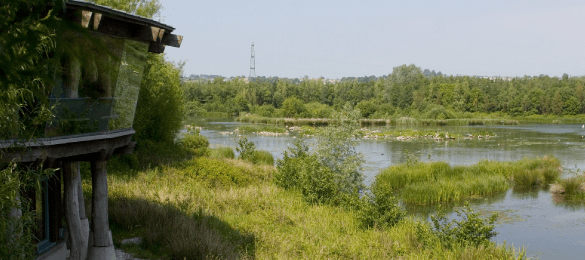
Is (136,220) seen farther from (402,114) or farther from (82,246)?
(402,114)

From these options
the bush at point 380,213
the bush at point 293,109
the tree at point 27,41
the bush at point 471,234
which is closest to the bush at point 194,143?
the bush at point 380,213

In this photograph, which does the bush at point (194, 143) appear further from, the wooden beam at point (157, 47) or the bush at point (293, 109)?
the bush at point (293, 109)

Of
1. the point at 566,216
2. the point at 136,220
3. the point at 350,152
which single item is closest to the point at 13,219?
the point at 136,220

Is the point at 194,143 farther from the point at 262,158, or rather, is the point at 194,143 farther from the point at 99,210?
the point at 99,210

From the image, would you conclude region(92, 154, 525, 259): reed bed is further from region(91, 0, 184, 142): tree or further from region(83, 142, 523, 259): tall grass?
region(91, 0, 184, 142): tree

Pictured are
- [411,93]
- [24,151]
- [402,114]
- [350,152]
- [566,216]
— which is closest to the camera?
A: [24,151]

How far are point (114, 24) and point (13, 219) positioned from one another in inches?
104

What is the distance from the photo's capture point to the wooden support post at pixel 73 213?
794cm

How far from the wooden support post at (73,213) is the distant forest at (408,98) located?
65142mm

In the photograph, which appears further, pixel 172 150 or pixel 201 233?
pixel 172 150

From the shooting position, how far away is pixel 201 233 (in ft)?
32.4

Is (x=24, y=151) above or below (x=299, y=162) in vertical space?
above

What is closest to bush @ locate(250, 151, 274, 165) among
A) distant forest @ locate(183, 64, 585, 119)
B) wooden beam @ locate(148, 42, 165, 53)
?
wooden beam @ locate(148, 42, 165, 53)

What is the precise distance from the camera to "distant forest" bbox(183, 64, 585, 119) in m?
79.2
